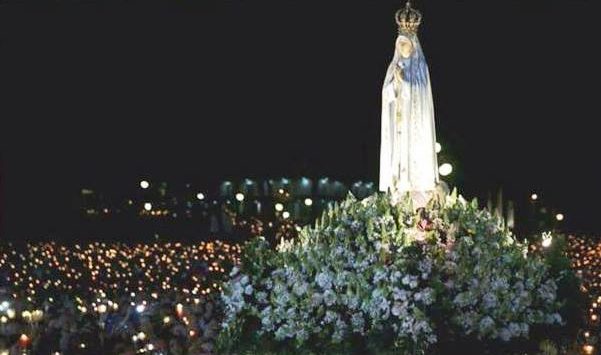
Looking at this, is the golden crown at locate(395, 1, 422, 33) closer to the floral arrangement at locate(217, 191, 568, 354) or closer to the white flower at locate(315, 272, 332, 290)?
the floral arrangement at locate(217, 191, 568, 354)

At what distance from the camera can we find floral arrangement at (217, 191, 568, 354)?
32.8 feet

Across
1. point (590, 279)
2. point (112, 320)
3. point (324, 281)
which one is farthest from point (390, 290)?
point (590, 279)

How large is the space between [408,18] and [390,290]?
3951mm

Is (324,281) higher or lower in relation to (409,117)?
lower

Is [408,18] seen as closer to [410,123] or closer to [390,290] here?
[410,123]

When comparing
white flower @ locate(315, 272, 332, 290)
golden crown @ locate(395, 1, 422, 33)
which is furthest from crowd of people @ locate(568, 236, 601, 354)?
golden crown @ locate(395, 1, 422, 33)

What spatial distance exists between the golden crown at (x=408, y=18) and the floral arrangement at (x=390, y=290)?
9.02 feet

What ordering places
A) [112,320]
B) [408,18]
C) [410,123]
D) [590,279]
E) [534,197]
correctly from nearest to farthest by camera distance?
[112,320]
[408,18]
[410,123]
[590,279]
[534,197]

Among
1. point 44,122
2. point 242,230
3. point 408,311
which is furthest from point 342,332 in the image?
point 44,122

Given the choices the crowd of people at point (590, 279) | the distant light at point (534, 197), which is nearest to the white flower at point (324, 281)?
the crowd of people at point (590, 279)

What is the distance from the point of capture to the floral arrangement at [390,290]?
999 centimetres

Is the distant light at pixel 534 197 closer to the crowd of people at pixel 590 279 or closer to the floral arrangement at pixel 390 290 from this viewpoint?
the crowd of people at pixel 590 279

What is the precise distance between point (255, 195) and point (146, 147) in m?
4.24

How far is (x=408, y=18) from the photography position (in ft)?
42.9
